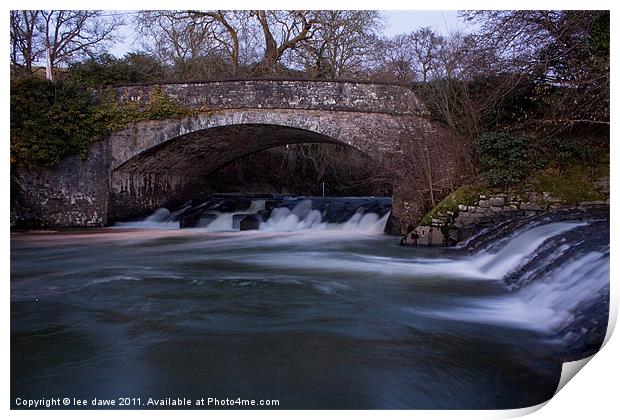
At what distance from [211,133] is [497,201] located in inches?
225

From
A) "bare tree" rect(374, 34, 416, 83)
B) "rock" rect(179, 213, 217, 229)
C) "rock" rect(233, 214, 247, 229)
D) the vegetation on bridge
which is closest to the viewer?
the vegetation on bridge

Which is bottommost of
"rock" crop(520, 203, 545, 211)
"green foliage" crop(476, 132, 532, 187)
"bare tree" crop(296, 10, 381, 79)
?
"rock" crop(520, 203, 545, 211)

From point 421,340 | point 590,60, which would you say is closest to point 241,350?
point 421,340

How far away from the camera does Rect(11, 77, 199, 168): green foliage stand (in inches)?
368

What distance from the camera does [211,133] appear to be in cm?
1012

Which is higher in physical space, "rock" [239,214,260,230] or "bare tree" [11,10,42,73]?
"bare tree" [11,10,42,73]

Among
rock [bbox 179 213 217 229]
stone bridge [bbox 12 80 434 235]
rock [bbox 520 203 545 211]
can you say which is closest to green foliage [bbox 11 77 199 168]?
stone bridge [bbox 12 80 434 235]

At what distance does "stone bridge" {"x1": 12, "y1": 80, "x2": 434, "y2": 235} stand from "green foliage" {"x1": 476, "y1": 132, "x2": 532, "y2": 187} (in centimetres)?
111

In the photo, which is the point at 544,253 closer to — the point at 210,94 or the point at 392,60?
the point at 392,60

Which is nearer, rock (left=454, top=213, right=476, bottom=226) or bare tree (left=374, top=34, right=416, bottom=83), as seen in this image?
rock (left=454, top=213, right=476, bottom=226)

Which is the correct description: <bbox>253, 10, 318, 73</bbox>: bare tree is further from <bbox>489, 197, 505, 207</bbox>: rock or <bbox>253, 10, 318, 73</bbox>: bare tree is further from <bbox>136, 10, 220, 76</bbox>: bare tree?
<bbox>489, 197, 505, 207</bbox>: rock

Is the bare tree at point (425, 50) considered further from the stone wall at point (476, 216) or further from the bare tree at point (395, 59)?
the stone wall at point (476, 216)

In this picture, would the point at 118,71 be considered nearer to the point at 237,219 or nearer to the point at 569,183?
the point at 237,219

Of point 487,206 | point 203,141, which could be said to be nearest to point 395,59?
point 487,206
